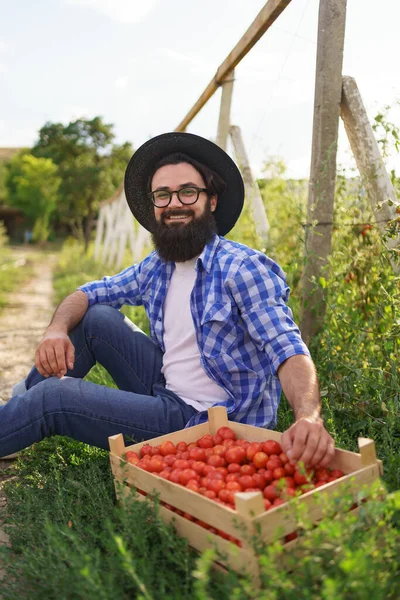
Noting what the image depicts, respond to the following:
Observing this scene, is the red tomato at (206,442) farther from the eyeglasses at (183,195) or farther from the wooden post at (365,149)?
the wooden post at (365,149)

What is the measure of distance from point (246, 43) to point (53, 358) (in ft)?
8.42

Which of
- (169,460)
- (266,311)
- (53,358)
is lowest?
(169,460)

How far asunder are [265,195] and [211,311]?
3426 mm

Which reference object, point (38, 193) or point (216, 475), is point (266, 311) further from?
point (38, 193)

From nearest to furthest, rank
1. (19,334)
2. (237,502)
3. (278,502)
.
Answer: (237,502)
(278,502)
(19,334)

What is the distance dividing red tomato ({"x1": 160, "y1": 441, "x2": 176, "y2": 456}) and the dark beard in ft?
3.16

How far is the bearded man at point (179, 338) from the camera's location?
2.50 m

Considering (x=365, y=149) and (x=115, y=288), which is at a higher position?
(x=365, y=149)

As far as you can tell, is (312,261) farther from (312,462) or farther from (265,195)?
(265,195)

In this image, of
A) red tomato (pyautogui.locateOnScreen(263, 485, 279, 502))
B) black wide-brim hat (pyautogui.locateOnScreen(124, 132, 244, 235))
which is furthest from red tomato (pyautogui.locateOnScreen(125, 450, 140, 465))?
black wide-brim hat (pyautogui.locateOnScreen(124, 132, 244, 235))

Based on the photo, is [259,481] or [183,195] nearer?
[259,481]

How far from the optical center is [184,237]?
2.84 m

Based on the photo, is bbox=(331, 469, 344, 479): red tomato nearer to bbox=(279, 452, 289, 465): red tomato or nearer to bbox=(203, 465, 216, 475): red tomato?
bbox=(279, 452, 289, 465): red tomato

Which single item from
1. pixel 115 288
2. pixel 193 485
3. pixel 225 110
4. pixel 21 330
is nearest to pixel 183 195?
pixel 115 288
